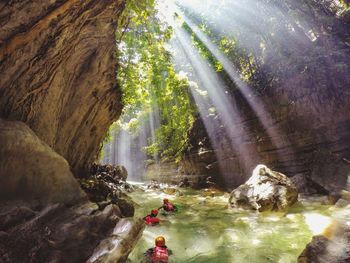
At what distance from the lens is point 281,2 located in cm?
1297

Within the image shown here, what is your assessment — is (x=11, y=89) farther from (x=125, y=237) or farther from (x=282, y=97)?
(x=282, y=97)

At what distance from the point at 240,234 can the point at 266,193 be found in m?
2.95

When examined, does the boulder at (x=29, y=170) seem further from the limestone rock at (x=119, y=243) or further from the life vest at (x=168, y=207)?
the life vest at (x=168, y=207)

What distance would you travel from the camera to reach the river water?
18.7 feet

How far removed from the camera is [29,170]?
4828mm

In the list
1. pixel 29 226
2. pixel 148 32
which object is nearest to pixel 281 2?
pixel 148 32

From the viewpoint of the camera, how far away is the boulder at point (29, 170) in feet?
14.6

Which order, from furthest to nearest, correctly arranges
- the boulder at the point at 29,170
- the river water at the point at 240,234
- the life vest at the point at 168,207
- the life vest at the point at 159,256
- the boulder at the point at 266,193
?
1. the life vest at the point at 168,207
2. the boulder at the point at 266,193
3. the river water at the point at 240,234
4. the life vest at the point at 159,256
5. the boulder at the point at 29,170

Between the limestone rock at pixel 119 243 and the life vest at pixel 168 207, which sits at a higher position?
the limestone rock at pixel 119 243

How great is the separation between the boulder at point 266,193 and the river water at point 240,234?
0.35 meters

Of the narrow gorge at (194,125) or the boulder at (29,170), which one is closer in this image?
the boulder at (29,170)

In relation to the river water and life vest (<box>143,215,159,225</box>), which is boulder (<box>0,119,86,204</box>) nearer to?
the river water

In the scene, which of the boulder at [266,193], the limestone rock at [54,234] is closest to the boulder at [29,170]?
the limestone rock at [54,234]

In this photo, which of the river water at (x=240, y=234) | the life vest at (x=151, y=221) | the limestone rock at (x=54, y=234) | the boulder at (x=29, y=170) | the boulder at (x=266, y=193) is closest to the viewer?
the limestone rock at (x=54, y=234)
